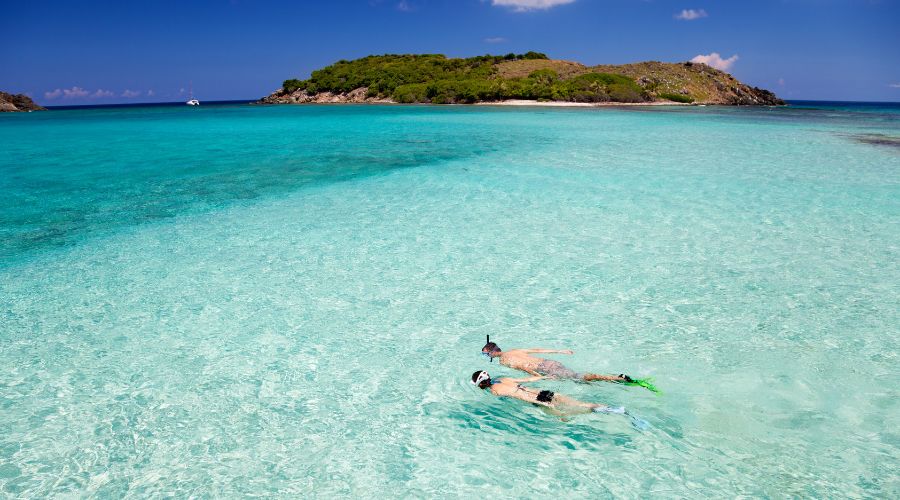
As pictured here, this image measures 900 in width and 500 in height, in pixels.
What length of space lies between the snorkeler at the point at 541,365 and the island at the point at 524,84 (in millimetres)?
79747

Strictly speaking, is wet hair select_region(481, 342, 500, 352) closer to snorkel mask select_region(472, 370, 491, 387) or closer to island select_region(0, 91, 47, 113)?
snorkel mask select_region(472, 370, 491, 387)

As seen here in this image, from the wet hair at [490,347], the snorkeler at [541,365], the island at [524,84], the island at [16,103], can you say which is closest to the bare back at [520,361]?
the snorkeler at [541,365]

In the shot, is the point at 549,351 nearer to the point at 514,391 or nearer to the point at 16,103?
the point at 514,391

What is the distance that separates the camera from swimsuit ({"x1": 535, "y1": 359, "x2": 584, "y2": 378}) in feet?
19.7

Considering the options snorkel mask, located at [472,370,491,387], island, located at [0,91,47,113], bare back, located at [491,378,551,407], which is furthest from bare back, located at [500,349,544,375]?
island, located at [0,91,47,113]

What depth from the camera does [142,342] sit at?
22.7 ft

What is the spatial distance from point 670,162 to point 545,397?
18.3 metres

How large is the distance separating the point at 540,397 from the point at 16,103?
12138cm

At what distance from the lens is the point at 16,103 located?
310 ft

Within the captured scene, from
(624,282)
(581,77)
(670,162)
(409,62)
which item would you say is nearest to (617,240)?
(624,282)

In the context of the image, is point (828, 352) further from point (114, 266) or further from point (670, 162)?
point (670, 162)

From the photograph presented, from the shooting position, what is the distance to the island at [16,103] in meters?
91.8

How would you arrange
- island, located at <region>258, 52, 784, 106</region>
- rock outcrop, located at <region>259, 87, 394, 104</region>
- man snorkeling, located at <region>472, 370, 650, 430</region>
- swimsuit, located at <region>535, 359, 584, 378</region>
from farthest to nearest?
1. rock outcrop, located at <region>259, 87, 394, 104</region>
2. island, located at <region>258, 52, 784, 106</region>
3. swimsuit, located at <region>535, 359, 584, 378</region>
4. man snorkeling, located at <region>472, 370, 650, 430</region>

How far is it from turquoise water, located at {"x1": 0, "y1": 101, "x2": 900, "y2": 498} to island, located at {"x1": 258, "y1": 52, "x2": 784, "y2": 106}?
7364 cm
